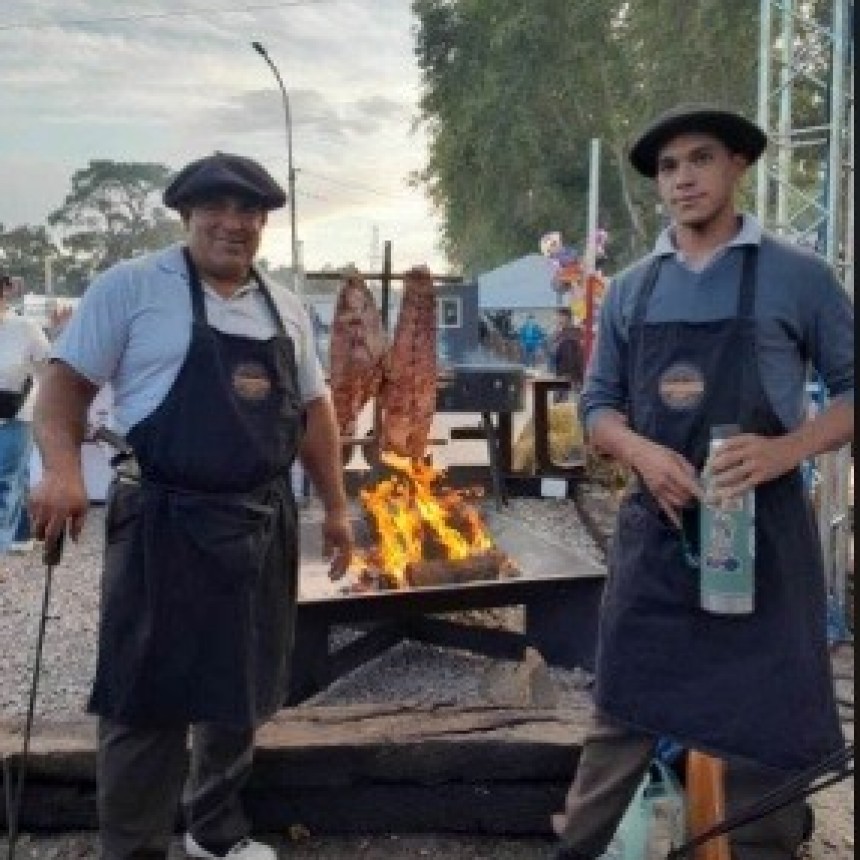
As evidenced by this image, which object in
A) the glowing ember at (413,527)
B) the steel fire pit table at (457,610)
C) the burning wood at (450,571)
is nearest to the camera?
the steel fire pit table at (457,610)

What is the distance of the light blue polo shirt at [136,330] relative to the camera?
9.11 ft

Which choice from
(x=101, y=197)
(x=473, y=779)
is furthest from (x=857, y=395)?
(x=101, y=197)

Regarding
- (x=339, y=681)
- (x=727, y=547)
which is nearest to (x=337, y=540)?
(x=727, y=547)

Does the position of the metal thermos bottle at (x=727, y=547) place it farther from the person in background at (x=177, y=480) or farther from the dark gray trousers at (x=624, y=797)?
the person in background at (x=177, y=480)

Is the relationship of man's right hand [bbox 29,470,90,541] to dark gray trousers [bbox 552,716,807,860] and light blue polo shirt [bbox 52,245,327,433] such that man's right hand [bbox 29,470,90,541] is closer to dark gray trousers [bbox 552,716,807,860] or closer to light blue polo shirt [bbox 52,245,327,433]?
light blue polo shirt [bbox 52,245,327,433]

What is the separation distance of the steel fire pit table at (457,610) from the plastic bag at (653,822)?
5.35 feet

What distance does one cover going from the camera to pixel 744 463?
7.47 ft

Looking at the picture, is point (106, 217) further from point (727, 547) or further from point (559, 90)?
point (727, 547)

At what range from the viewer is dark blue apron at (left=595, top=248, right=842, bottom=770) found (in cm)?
238

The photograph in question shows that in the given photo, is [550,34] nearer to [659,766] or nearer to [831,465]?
[831,465]

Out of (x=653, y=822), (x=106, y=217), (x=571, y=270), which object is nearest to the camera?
(x=653, y=822)

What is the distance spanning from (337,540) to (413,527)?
76.8 inches

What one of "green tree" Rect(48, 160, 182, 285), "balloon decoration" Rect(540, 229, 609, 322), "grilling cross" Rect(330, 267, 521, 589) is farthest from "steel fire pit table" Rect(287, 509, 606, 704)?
"green tree" Rect(48, 160, 182, 285)

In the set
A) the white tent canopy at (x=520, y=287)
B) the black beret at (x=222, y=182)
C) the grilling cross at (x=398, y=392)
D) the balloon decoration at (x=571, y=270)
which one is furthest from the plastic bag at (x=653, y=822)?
the white tent canopy at (x=520, y=287)
